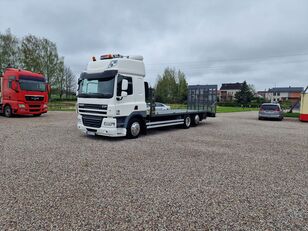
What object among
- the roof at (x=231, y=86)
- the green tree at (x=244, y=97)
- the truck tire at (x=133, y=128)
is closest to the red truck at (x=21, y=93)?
the truck tire at (x=133, y=128)

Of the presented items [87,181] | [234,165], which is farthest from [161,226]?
[234,165]

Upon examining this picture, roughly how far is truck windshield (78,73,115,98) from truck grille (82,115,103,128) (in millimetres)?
800

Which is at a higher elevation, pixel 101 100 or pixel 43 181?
pixel 101 100

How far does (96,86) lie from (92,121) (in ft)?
4.35

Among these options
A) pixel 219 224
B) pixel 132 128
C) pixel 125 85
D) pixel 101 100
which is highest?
pixel 125 85

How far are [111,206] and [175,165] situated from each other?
7.63ft

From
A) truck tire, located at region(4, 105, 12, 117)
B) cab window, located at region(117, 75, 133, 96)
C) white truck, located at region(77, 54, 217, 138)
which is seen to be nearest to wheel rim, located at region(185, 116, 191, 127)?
white truck, located at region(77, 54, 217, 138)

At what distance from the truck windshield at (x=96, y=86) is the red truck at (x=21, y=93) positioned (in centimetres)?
813

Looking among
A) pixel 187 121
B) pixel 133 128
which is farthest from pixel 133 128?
pixel 187 121

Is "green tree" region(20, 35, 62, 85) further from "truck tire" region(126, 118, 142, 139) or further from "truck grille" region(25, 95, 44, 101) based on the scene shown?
"truck tire" region(126, 118, 142, 139)

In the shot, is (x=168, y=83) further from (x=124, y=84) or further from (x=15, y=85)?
(x=124, y=84)

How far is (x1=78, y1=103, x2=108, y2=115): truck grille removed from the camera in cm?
740

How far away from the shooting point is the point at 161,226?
2660 mm

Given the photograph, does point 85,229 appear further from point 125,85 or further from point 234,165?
point 125,85
